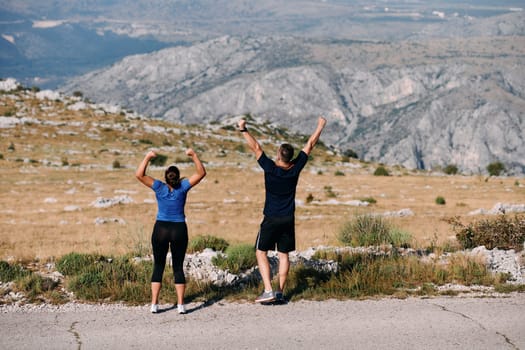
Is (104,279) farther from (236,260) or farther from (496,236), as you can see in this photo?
(496,236)

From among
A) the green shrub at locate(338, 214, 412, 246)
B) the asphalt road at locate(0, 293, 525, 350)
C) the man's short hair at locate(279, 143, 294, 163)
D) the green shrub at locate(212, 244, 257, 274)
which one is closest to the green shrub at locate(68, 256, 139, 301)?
the asphalt road at locate(0, 293, 525, 350)

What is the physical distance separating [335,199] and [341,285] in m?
24.8

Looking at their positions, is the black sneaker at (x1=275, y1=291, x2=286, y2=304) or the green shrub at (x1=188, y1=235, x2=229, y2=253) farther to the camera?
the green shrub at (x1=188, y1=235, x2=229, y2=253)

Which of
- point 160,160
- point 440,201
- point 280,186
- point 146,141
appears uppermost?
point 146,141

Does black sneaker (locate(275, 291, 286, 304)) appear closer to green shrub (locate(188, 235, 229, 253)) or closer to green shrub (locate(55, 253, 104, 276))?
green shrub (locate(55, 253, 104, 276))

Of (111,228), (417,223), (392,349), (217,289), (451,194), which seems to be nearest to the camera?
(392,349)

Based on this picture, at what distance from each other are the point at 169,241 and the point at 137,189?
2795cm

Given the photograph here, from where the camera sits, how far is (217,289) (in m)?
10.5

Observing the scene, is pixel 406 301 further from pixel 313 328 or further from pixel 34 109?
pixel 34 109

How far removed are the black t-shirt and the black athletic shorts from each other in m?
0.10

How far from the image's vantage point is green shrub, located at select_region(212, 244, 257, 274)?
1156 cm

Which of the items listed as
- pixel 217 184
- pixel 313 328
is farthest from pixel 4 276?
pixel 217 184

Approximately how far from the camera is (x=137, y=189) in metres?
36.4

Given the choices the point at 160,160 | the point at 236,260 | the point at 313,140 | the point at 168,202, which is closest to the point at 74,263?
the point at 236,260
